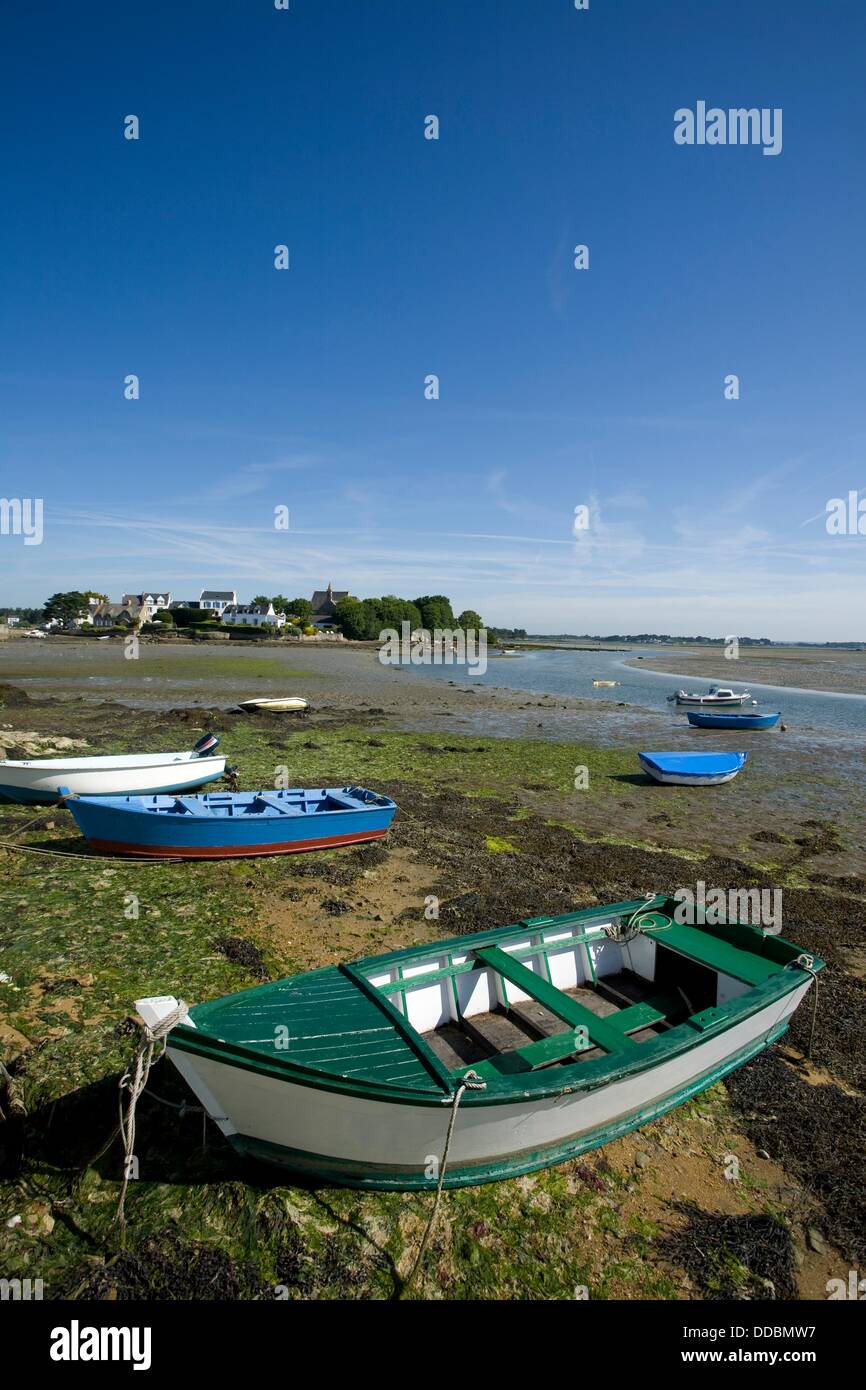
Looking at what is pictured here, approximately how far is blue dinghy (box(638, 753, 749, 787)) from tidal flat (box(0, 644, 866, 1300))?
142 inches

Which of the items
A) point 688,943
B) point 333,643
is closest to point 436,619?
point 333,643

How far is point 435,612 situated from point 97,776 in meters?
159

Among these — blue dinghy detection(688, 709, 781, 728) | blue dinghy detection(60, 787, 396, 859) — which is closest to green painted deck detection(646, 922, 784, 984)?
blue dinghy detection(60, 787, 396, 859)

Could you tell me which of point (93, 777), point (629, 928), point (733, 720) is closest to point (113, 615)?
point (733, 720)

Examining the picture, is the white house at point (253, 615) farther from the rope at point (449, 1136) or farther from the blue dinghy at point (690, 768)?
the rope at point (449, 1136)

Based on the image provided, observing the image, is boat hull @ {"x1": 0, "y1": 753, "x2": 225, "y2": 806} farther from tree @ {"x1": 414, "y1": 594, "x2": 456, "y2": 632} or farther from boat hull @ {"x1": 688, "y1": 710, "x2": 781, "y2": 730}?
tree @ {"x1": 414, "y1": 594, "x2": 456, "y2": 632}

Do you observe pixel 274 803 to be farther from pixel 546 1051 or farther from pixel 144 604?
pixel 144 604

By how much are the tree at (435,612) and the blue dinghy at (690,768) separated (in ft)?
482

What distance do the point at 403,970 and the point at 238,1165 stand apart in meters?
2.54

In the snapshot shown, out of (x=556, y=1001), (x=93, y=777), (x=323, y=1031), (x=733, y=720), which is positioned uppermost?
(x=93, y=777)

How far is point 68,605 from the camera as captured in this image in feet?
513

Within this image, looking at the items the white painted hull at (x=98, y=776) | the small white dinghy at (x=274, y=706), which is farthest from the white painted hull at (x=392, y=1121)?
the small white dinghy at (x=274, y=706)

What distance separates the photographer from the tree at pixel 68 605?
514ft

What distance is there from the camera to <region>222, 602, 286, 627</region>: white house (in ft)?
533
